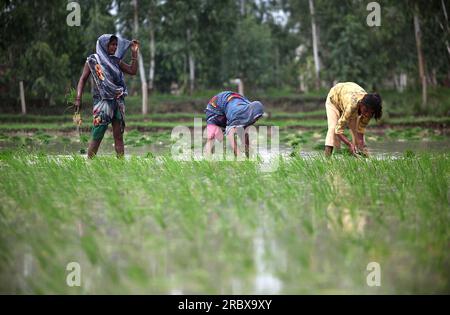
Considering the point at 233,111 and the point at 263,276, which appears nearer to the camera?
the point at 263,276

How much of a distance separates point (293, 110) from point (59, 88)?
426 inches

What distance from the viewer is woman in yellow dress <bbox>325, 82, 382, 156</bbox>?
310 inches

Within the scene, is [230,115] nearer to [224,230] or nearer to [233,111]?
[233,111]

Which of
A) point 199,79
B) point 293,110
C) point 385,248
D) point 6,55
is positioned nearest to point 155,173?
point 385,248

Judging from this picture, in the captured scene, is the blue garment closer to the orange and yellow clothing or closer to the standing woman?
the orange and yellow clothing

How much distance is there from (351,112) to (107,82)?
2.95 m

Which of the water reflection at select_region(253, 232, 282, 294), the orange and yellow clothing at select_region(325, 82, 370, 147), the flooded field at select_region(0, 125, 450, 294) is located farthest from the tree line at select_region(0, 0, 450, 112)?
the water reflection at select_region(253, 232, 282, 294)

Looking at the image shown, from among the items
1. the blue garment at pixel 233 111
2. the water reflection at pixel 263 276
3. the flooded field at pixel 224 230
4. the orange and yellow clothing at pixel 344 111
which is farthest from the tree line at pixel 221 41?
the water reflection at pixel 263 276

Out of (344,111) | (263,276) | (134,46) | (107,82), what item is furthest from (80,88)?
(263,276)

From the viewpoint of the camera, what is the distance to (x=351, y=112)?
800cm

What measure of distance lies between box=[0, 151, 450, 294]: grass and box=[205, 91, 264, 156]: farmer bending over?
1613mm
